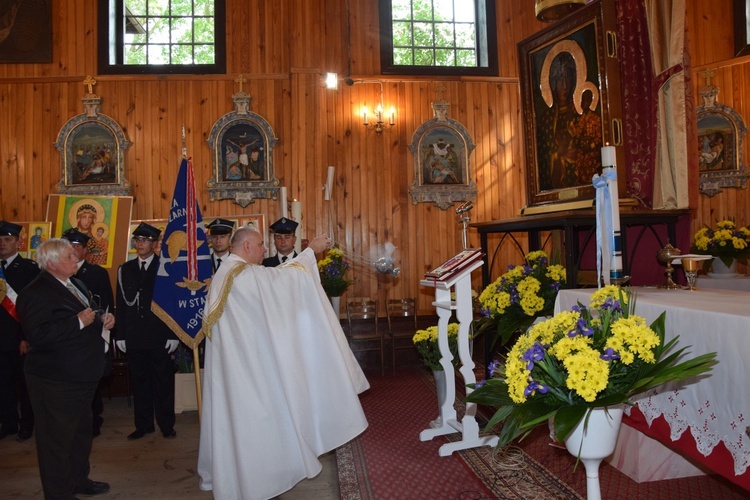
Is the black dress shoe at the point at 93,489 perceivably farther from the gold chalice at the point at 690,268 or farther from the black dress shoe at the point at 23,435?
the gold chalice at the point at 690,268

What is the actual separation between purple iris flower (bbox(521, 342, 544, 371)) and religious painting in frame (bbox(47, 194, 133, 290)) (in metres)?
6.90

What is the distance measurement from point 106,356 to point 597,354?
3485 mm

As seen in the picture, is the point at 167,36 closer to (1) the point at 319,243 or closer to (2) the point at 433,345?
(1) the point at 319,243

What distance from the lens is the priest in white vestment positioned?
3.83 metres

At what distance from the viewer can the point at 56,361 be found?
3666mm

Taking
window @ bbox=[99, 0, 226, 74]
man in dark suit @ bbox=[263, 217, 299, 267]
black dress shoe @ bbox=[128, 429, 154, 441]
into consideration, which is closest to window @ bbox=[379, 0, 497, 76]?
window @ bbox=[99, 0, 226, 74]

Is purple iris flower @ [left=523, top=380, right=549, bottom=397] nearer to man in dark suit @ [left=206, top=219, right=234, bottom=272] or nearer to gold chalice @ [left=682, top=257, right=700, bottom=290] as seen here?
gold chalice @ [left=682, top=257, right=700, bottom=290]

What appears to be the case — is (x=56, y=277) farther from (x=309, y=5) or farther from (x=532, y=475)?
(x=309, y=5)

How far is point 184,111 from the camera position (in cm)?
855

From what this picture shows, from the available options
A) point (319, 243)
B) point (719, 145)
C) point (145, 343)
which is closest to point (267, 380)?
point (319, 243)

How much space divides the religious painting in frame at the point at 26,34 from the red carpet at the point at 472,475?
24.0 ft

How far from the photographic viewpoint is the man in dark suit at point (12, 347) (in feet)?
18.2

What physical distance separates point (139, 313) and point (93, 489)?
185 centimetres

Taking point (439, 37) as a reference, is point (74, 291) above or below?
below
